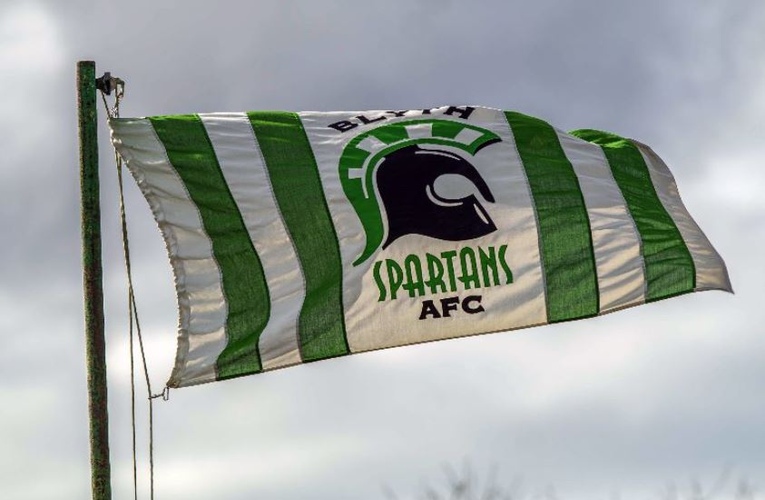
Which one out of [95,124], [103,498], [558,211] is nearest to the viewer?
[103,498]

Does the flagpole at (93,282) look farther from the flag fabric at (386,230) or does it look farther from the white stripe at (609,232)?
the white stripe at (609,232)

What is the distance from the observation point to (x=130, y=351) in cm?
1661

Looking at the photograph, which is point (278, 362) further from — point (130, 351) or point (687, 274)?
point (687, 274)

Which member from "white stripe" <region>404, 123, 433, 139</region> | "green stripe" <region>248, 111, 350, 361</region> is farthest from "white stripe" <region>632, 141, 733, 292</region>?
"green stripe" <region>248, 111, 350, 361</region>

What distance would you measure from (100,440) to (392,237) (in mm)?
3255

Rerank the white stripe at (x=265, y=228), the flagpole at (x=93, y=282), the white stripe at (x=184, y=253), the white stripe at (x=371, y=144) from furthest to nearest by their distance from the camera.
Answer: the white stripe at (x=371, y=144)
the white stripe at (x=265, y=228)
the white stripe at (x=184, y=253)
the flagpole at (x=93, y=282)

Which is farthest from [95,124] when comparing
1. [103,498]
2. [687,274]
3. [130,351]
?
[687,274]

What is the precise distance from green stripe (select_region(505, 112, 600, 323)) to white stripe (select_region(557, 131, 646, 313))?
7 centimetres

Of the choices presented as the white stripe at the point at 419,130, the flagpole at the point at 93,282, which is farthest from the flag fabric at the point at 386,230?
the flagpole at the point at 93,282

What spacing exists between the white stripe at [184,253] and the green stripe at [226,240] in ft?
0.22

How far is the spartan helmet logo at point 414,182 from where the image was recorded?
666 inches

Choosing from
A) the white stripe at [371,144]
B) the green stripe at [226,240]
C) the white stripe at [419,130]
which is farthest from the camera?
the white stripe at [419,130]

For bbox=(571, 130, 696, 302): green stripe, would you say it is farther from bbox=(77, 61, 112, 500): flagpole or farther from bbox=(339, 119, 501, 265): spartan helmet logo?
bbox=(77, 61, 112, 500): flagpole

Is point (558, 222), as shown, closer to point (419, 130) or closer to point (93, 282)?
point (419, 130)
